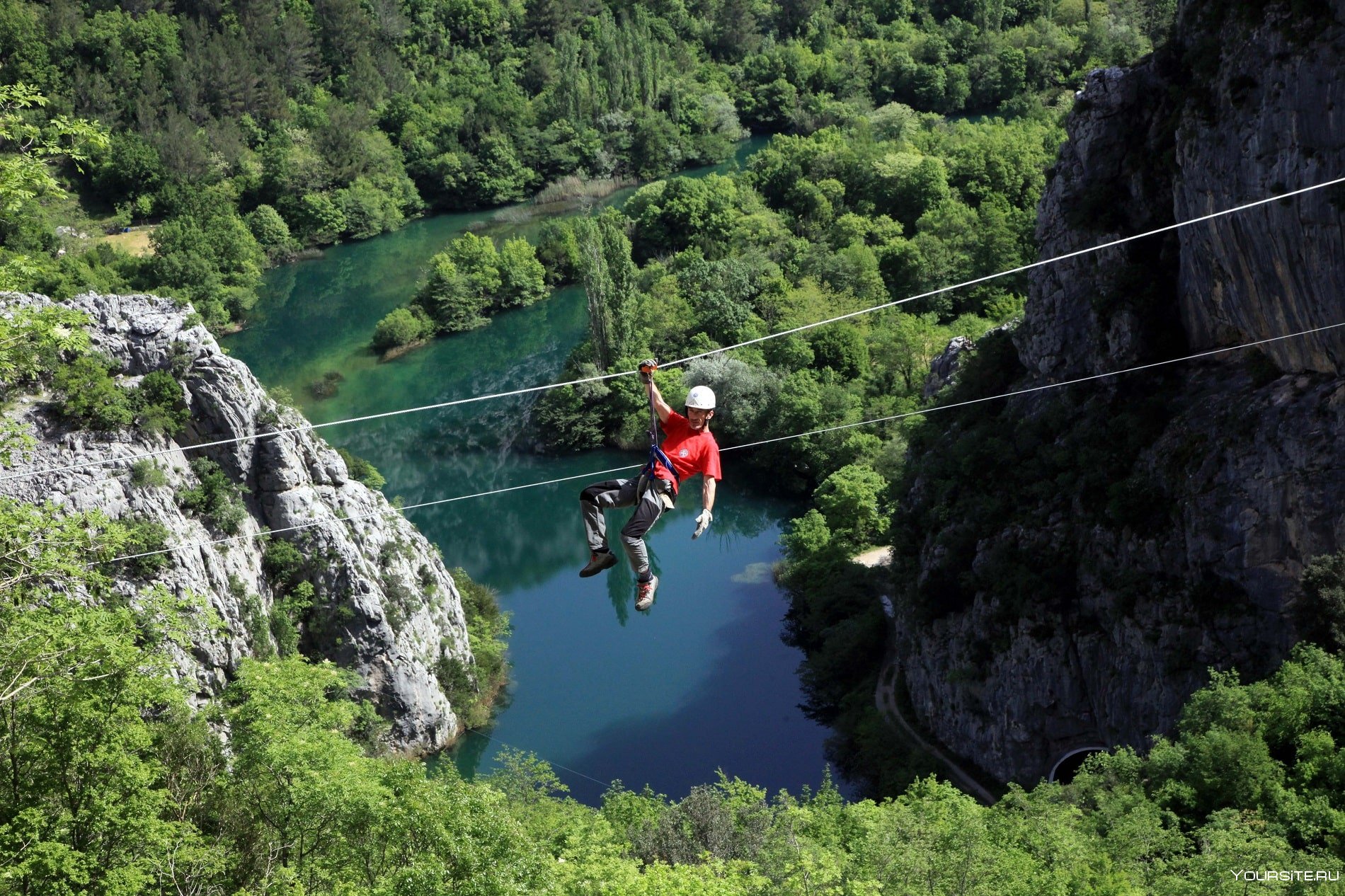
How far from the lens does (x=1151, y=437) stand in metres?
26.6

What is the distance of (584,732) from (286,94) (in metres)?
57.8

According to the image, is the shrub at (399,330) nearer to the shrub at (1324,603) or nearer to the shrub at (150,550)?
the shrub at (150,550)

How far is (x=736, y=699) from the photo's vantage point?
3453cm

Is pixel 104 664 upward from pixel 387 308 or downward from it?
upward

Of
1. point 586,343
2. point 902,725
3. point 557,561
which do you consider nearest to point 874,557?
point 902,725

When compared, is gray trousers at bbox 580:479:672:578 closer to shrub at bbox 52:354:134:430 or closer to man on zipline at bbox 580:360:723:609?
man on zipline at bbox 580:360:723:609

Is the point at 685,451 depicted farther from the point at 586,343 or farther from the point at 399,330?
the point at 399,330

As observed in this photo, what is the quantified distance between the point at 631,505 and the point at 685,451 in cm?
74

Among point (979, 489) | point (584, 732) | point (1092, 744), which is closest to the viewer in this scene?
point (1092, 744)

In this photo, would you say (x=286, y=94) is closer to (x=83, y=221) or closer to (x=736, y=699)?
(x=83, y=221)

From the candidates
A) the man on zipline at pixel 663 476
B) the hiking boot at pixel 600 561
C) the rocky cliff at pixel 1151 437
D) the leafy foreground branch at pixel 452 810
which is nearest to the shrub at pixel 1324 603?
the rocky cliff at pixel 1151 437

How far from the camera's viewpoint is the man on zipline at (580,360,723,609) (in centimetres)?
1228

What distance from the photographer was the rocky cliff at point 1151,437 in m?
23.3

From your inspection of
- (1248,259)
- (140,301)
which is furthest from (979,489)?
(140,301)
